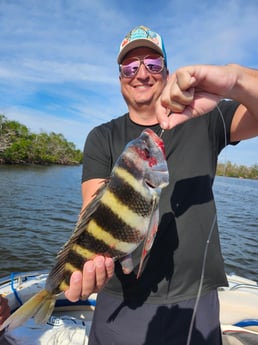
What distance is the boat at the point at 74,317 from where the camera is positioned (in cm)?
404

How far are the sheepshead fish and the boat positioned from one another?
96.9 inches

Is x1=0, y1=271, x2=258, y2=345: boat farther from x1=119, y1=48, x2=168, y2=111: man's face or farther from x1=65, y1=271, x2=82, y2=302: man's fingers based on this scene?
x1=119, y1=48, x2=168, y2=111: man's face

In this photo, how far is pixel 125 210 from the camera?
6.09ft

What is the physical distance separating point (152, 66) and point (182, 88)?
3.73 feet

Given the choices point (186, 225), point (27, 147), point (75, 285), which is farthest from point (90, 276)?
point (27, 147)

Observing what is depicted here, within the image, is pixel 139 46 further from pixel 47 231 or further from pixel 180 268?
pixel 47 231

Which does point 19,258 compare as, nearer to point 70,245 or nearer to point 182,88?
point 70,245

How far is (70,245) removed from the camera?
79.5 inches

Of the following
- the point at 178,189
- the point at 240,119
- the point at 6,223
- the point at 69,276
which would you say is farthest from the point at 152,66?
the point at 6,223

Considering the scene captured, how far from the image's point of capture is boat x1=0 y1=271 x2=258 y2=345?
13.3 feet

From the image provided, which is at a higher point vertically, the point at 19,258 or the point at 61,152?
the point at 61,152

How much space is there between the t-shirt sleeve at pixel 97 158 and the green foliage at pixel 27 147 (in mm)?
60706

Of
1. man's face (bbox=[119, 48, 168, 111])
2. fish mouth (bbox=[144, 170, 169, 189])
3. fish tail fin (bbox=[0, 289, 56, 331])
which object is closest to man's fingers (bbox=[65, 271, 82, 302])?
fish tail fin (bbox=[0, 289, 56, 331])

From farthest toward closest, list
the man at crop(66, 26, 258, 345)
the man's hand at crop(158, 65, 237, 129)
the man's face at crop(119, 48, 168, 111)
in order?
the man's face at crop(119, 48, 168, 111) < the man at crop(66, 26, 258, 345) < the man's hand at crop(158, 65, 237, 129)
